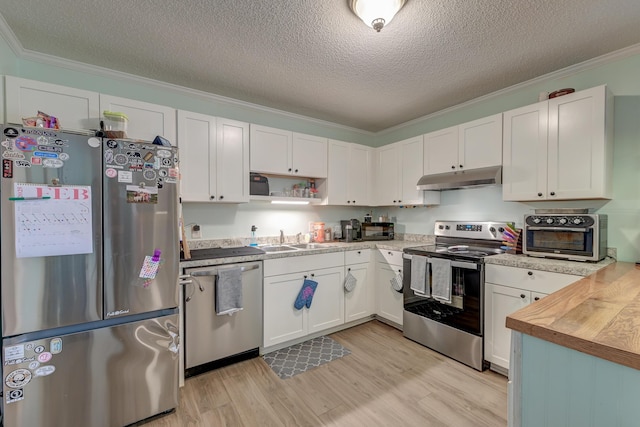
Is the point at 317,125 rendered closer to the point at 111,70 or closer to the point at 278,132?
the point at 278,132

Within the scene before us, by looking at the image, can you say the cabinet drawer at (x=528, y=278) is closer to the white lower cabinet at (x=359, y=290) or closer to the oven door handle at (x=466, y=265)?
the oven door handle at (x=466, y=265)

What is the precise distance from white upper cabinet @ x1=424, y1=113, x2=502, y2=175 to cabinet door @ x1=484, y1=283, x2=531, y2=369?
45.8 inches

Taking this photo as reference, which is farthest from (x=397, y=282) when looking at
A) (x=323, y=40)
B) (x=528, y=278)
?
(x=323, y=40)

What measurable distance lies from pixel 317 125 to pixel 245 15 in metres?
1.99

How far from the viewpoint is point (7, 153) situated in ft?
4.62

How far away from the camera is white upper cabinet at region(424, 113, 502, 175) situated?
2584 millimetres

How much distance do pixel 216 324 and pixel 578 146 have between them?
3193 mm

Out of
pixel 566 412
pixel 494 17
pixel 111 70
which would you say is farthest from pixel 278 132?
pixel 566 412

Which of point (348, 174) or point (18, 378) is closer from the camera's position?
point (18, 378)

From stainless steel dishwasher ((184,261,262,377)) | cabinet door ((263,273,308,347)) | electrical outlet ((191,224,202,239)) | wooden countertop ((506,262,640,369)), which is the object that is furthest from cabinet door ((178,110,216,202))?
wooden countertop ((506,262,640,369))

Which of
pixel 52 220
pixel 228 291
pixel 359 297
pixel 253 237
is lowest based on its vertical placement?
pixel 359 297

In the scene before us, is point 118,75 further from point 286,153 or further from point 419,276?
point 419,276

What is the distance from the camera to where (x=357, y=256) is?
10.3ft

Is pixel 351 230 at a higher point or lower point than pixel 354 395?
higher
